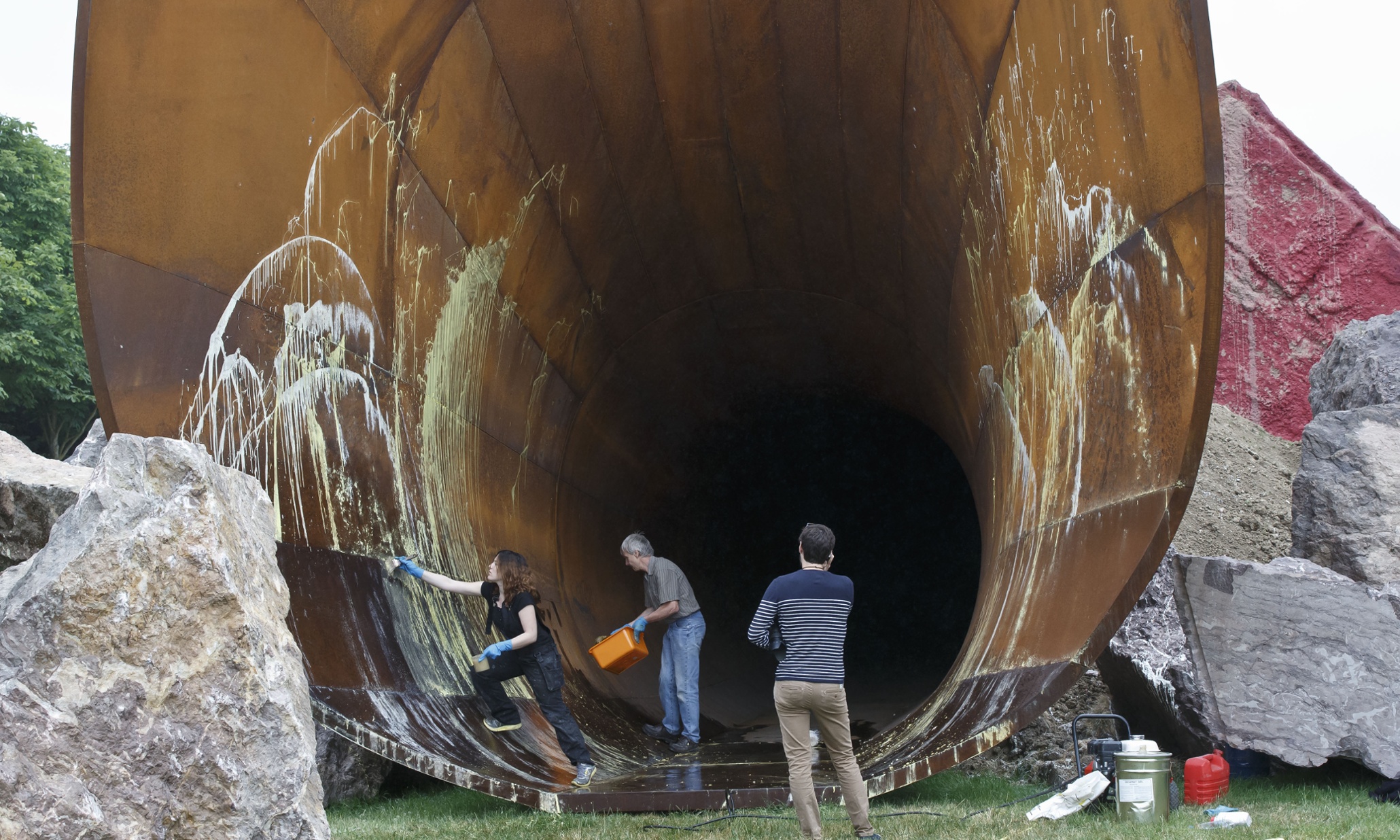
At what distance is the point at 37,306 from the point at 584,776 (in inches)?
777

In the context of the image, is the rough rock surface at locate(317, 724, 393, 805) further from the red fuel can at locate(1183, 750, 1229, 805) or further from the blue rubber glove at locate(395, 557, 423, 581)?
the red fuel can at locate(1183, 750, 1229, 805)

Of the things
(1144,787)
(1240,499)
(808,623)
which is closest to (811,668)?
(808,623)

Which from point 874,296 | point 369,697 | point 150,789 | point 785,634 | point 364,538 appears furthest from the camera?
point 874,296

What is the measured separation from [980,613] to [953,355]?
1.71m

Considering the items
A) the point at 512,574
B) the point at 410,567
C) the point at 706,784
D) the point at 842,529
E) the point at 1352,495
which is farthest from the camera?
the point at 842,529

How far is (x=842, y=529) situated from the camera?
12.1 meters

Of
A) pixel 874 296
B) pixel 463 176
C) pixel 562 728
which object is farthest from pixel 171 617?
pixel 874 296

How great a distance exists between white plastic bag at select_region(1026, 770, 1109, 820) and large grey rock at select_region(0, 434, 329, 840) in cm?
259

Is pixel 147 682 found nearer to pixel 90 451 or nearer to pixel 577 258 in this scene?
pixel 577 258

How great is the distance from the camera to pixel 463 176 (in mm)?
5504

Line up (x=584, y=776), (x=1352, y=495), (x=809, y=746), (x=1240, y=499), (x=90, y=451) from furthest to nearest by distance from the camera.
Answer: (x=90, y=451)
(x=1240, y=499)
(x=1352, y=495)
(x=584, y=776)
(x=809, y=746)

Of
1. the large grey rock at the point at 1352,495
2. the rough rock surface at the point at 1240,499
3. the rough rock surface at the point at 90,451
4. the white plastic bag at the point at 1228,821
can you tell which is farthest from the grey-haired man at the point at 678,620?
the rough rock surface at the point at 90,451

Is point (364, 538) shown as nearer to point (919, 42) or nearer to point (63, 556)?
point (63, 556)

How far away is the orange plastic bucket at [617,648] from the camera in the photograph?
6.34 m
